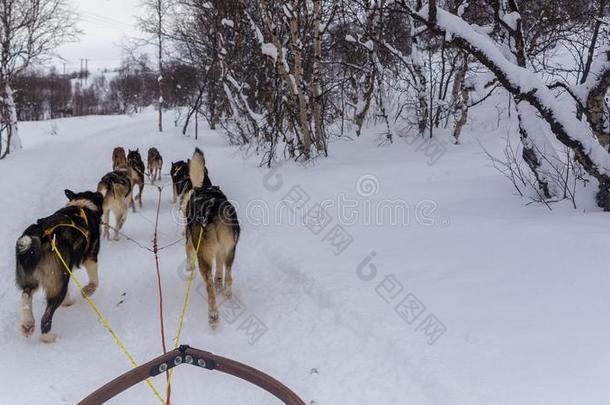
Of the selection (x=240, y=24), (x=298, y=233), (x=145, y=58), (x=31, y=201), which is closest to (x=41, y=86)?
(x=145, y=58)

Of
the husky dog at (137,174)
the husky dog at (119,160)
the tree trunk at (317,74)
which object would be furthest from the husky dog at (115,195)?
the tree trunk at (317,74)

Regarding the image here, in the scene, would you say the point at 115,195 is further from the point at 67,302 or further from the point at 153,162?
the point at 153,162

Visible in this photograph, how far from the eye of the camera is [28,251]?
333 cm

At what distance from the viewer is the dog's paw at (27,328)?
349 cm

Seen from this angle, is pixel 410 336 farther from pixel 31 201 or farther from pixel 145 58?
pixel 145 58

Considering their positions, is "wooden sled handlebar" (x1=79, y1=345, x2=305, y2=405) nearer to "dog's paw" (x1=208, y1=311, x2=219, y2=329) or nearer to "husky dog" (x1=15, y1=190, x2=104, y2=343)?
"dog's paw" (x1=208, y1=311, x2=219, y2=329)

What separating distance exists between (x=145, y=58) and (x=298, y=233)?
19774 mm

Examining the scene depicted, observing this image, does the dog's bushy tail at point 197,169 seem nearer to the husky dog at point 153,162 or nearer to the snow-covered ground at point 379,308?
the snow-covered ground at point 379,308

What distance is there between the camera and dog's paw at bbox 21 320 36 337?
3.49m

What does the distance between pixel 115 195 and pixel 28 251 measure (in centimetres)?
317

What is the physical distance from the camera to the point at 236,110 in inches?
563

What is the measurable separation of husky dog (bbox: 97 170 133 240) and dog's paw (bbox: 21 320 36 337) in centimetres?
266

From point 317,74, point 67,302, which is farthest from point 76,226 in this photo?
point 317,74

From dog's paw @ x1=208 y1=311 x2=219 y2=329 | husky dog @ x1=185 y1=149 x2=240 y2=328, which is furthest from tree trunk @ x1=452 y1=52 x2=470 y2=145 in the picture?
dog's paw @ x1=208 y1=311 x2=219 y2=329
